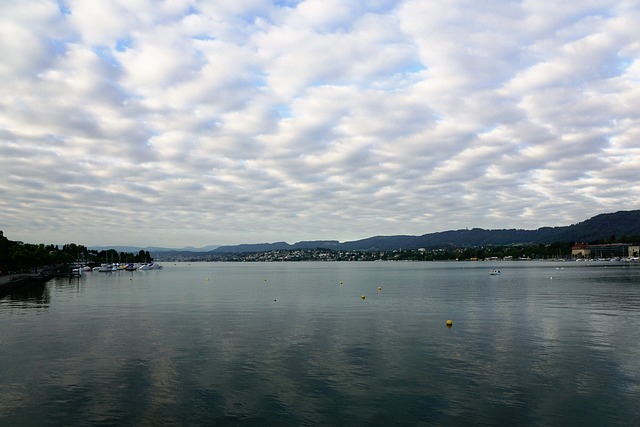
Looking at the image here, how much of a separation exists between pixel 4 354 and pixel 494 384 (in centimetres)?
2946

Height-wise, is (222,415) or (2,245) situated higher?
(2,245)

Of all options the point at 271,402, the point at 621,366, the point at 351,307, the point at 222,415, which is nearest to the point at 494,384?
the point at 621,366

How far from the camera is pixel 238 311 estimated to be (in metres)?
53.7

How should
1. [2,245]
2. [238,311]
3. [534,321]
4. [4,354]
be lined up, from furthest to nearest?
[2,245], [238,311], [534,321], [4,354]

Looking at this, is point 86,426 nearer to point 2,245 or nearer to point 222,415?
point 222,415

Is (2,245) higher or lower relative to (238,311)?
higher

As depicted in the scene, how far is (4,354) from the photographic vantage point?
30969 mm

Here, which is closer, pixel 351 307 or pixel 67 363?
pixel 67 363

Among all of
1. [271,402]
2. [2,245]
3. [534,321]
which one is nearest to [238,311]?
[534,321]

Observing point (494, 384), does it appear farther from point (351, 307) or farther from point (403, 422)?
point (351, 307)

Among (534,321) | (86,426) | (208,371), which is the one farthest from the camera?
(534,321)

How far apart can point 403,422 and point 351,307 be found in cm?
3818

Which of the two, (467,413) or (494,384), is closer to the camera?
(467,413)

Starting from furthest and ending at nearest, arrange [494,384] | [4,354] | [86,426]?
[4,354]
[494,384]
[86,426]
